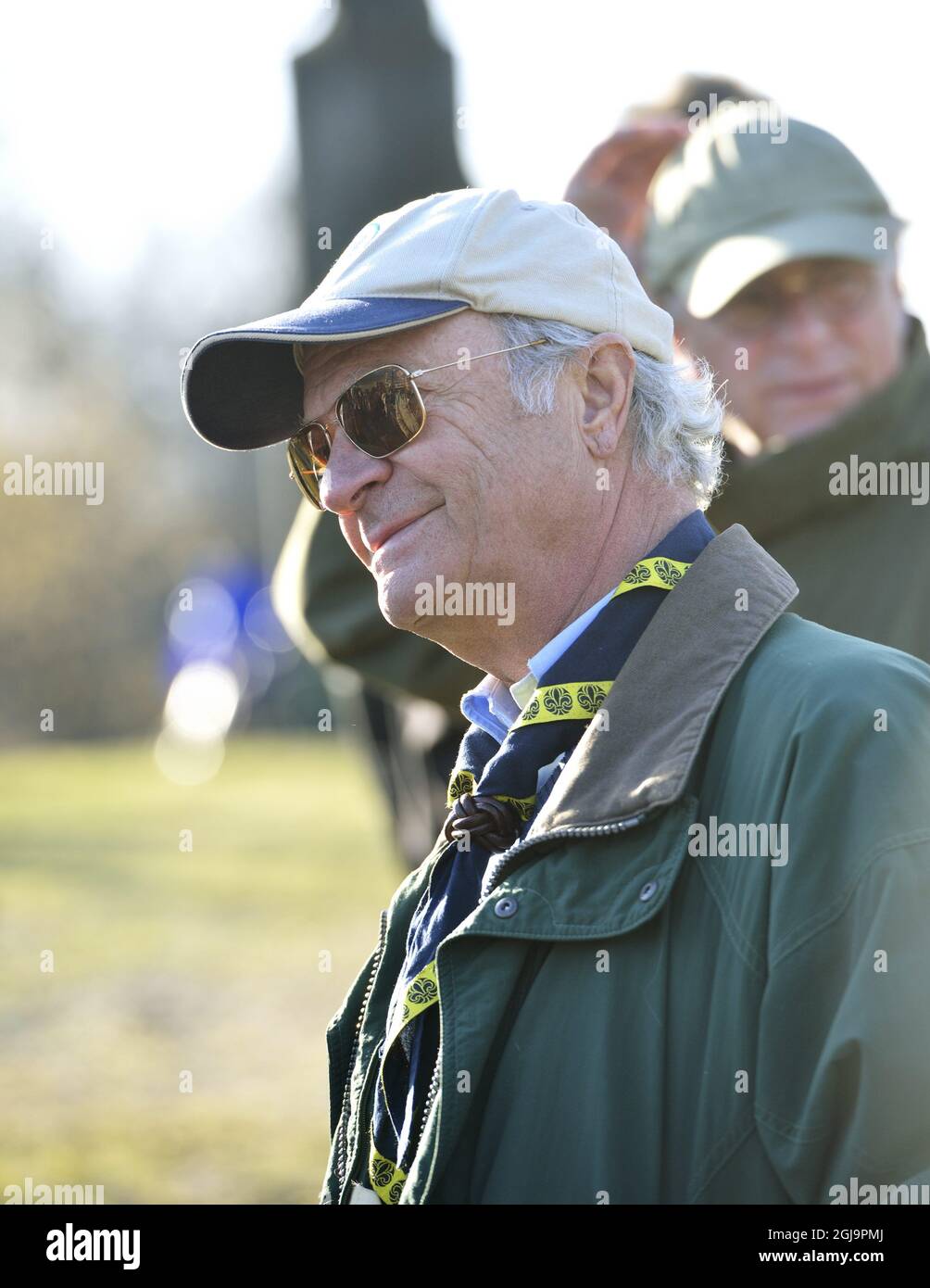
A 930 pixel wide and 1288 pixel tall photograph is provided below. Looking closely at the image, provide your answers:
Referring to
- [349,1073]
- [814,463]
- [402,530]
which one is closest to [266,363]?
[402,530]

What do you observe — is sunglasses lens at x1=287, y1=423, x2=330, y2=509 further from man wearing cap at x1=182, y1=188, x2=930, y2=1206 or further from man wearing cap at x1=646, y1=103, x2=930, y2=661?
man wearing cap at x1=646, y1=103, x2=930, y2=661

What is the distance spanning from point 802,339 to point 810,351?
35mm

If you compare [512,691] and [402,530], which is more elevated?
[402,530]

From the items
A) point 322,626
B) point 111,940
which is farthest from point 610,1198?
point 111,940

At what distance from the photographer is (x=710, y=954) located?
6.38ft

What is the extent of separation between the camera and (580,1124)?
76.9 inches

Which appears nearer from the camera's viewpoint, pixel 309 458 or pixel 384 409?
pixel 384 409

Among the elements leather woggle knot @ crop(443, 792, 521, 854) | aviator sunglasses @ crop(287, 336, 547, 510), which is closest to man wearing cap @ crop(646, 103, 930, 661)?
aviator sunglasses @ crop(287, 336, 547, 510)

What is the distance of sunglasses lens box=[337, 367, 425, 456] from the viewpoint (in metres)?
2.39

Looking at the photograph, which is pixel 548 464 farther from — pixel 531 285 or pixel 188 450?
pixel 188 450

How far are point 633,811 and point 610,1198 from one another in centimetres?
46

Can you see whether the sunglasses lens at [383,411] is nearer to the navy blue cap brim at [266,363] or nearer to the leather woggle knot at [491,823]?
the navy blue cap brim at [266,363]

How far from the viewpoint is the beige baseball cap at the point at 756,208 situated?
3.72 m

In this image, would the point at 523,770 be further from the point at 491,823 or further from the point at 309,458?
the point at 309,458
